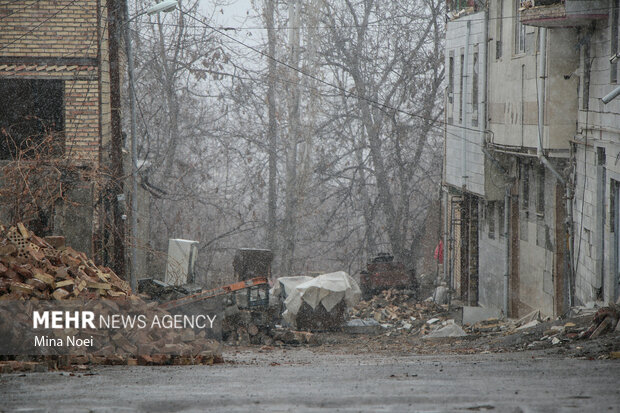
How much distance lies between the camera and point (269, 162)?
3294 cm

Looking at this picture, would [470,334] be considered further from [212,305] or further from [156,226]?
[156,226]

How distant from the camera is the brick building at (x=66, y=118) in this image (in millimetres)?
14070

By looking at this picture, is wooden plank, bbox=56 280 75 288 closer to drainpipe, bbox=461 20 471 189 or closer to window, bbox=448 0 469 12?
drainpipe, bbox=461 20 471 189

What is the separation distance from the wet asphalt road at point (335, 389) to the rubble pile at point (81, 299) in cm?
87

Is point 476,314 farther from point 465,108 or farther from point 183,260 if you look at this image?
point 183,260

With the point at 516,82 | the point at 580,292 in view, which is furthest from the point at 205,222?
the point at 580,292

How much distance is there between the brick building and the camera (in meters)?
14.1

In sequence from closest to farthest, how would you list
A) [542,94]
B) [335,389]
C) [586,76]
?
[335,389]
[586,76]
[542,94]

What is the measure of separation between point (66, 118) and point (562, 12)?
10710mm

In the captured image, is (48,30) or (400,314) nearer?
(48,30)

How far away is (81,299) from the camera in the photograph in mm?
10547

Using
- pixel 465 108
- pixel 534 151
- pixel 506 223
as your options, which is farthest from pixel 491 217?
pixel 534 151

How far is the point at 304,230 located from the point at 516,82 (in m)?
21.8

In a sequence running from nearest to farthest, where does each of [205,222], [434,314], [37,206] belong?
[37,206], [434,314], [205,222]
